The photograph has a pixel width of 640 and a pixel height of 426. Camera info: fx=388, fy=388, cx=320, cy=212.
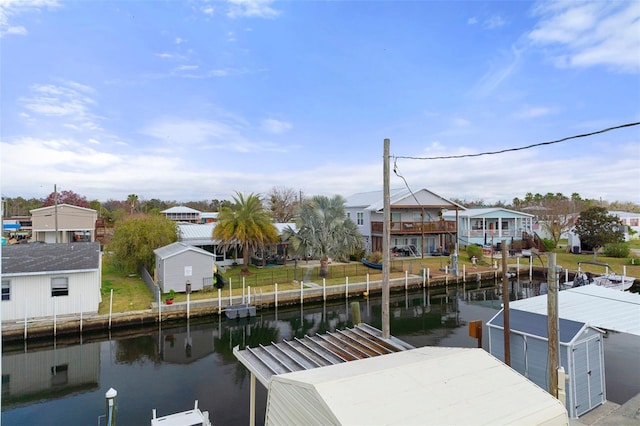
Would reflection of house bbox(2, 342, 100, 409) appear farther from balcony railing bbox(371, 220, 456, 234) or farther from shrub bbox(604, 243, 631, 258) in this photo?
shrub bbox(604, 243, 631, 258)

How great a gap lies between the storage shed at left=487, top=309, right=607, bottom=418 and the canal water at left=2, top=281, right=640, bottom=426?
2584mm

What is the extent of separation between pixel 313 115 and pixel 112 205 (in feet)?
261

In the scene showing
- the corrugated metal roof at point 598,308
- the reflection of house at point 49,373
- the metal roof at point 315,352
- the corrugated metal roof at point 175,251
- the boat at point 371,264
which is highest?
the corrugated metal roof at point 175,251

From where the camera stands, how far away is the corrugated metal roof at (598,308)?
10.3 m

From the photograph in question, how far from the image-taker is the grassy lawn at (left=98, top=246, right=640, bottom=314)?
73.8 ft

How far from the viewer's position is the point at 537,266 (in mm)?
33938

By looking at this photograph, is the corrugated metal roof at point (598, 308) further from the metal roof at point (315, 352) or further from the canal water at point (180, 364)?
the metal roof at point (315, 352)

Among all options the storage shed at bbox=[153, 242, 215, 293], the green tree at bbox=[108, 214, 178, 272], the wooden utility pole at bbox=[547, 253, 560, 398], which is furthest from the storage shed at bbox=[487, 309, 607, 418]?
the green tree at bbox=[108, 214, 178, 272]

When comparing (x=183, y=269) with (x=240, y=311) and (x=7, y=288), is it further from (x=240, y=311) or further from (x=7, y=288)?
(x=7, y=288)

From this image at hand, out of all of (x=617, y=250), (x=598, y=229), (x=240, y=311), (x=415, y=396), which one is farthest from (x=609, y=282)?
(x=415, y=396)

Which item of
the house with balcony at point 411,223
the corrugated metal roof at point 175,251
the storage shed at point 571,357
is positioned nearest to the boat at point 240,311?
the corrugated metal roof at point 175,251

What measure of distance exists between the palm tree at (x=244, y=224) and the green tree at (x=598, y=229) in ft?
102

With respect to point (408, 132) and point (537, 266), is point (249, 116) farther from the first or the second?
point (537, 266)

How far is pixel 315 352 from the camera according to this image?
31.4 feet
